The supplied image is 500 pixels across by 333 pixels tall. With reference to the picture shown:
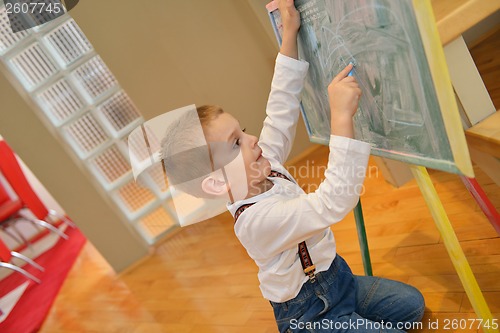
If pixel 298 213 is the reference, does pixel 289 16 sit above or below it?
above

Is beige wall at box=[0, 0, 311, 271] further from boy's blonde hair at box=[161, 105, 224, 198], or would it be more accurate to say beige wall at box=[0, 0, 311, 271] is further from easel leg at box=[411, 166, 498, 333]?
easel leg at box=[411, 166, 498, 333]

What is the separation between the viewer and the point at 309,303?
1.14 m

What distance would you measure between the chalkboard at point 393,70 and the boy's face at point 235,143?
25 centimetres

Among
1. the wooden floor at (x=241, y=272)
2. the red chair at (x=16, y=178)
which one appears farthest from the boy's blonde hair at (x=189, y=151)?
the red chair at (x=16, y=178)

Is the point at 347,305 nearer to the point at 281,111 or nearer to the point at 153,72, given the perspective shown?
the point at 281,111

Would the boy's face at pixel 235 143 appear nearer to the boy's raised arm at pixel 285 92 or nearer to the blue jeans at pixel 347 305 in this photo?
the boy's raised arm at pixel 285 92

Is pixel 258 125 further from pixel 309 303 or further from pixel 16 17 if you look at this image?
pixel 309 303

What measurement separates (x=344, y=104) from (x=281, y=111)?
33 cm

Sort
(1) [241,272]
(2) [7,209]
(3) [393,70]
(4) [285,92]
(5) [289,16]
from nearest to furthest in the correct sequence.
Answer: (3) [393,70] → (5) [289,16] → (4) [285,92] → (1) [241,272] → (2) [7,209]

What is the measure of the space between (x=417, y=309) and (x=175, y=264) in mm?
1698

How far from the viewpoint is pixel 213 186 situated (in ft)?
3.57

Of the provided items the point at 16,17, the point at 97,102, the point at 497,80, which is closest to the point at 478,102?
the point at 497,80

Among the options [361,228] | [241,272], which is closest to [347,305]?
[361,228]

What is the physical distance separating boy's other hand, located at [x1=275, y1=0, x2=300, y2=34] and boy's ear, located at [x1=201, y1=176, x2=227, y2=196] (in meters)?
0.41
